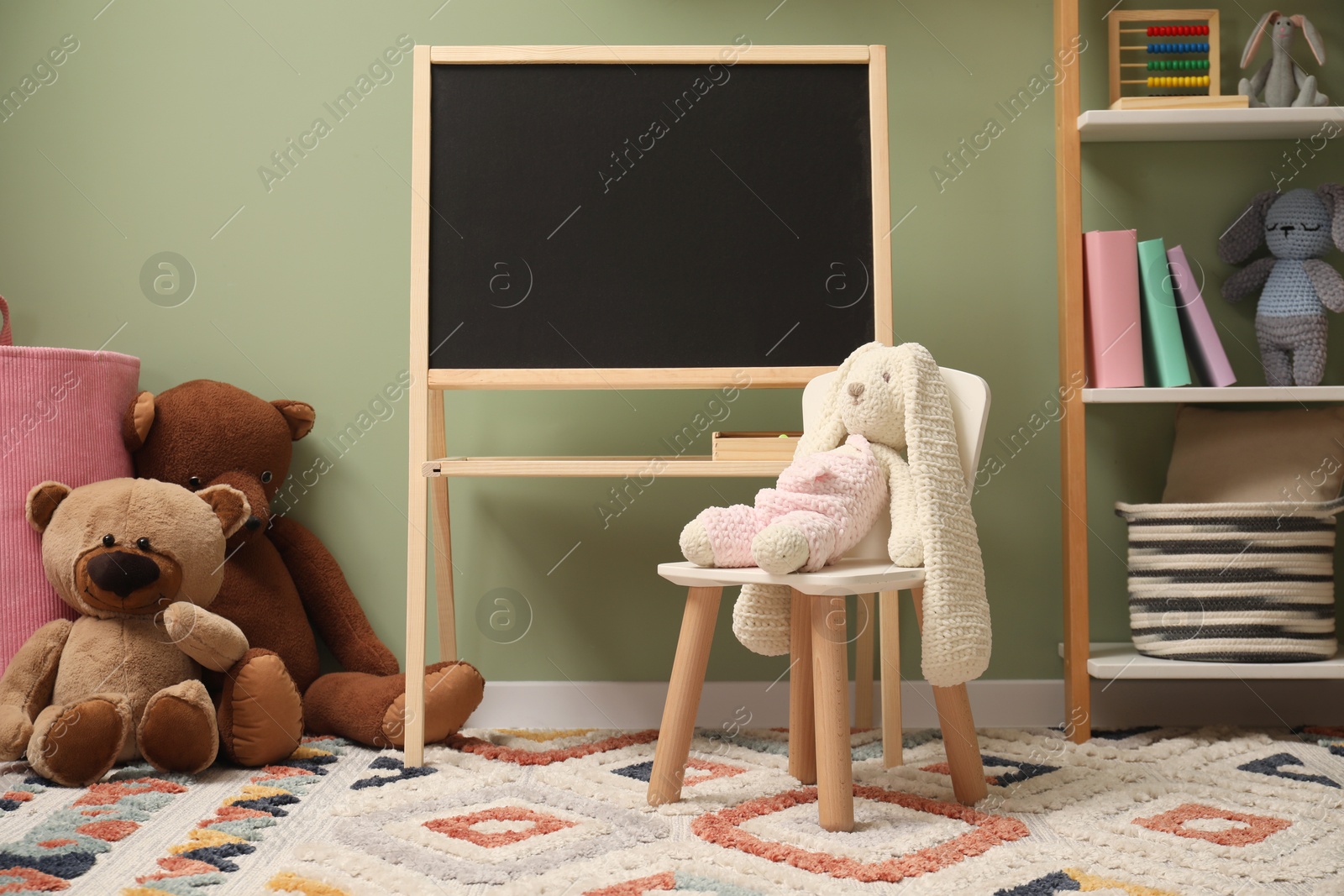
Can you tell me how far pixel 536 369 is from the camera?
1.64m

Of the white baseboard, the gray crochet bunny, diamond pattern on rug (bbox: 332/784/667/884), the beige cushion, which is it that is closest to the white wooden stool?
diamond pattern on rug (bbox: 332/784/667/884)

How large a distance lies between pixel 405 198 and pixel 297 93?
30 cm

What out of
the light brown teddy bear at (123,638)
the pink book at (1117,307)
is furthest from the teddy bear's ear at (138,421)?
the pink book at (1117,307)

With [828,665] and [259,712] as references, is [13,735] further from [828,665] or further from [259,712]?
[828,665]

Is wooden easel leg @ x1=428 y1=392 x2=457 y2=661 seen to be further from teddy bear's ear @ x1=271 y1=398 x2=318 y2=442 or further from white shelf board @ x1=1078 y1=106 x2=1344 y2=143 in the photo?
white shelf board @ x1=1078 y1=106 x2=1344 y2=143

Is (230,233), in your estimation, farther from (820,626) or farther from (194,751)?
(820,626)

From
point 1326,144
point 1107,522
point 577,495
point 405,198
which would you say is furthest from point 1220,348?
point 405,198

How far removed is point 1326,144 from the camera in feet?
6.31

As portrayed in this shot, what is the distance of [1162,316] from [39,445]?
1.99 meters

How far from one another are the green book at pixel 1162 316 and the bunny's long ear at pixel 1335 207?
13.1 inches

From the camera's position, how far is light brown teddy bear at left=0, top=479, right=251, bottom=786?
147cm

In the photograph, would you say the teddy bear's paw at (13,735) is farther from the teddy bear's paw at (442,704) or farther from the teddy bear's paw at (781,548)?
the teddy bear's paw at (781,548)

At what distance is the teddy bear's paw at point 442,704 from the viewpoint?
1658 millimetres

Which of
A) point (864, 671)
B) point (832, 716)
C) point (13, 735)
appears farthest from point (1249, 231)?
point (13, 735)
